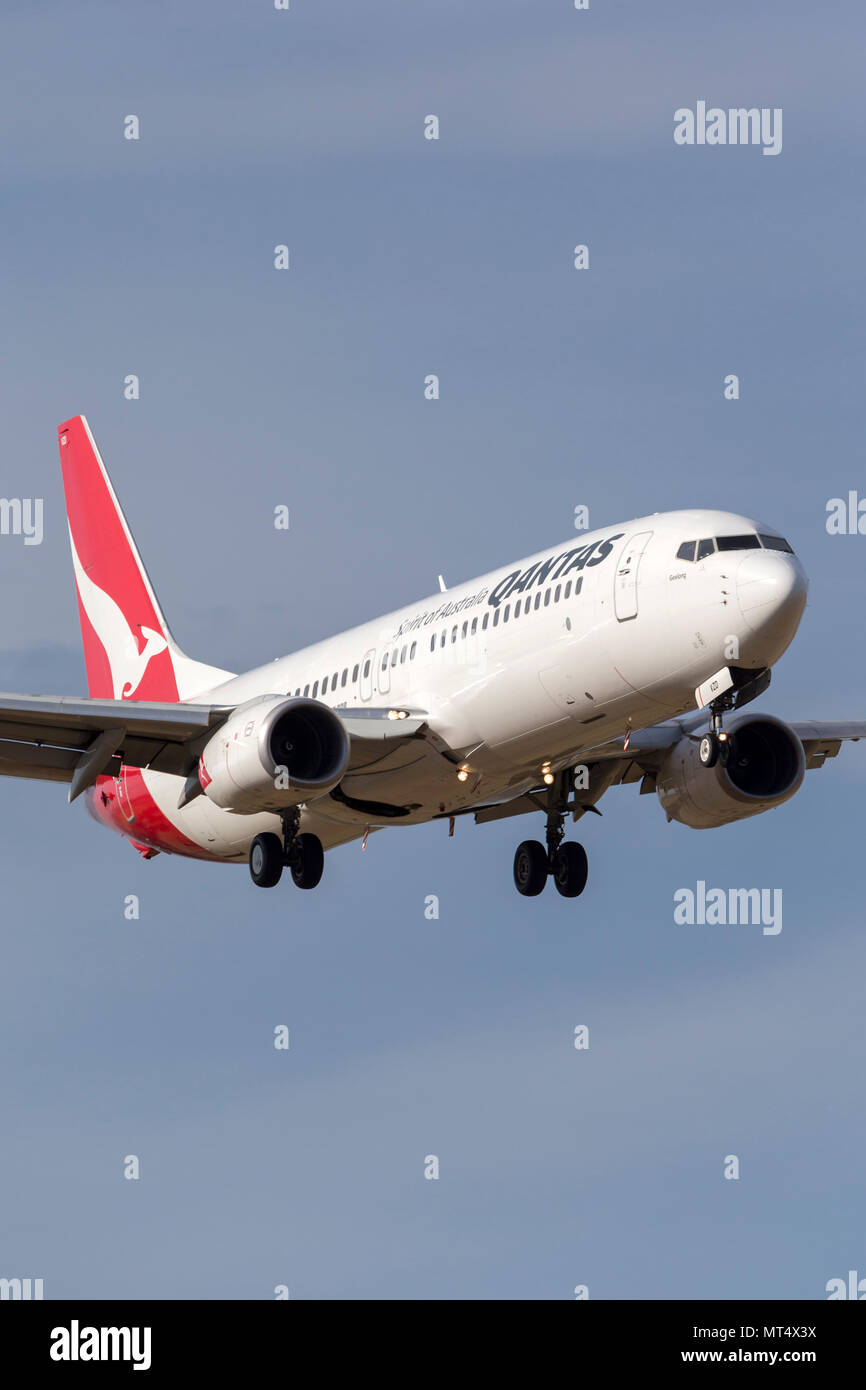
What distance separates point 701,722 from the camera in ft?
155

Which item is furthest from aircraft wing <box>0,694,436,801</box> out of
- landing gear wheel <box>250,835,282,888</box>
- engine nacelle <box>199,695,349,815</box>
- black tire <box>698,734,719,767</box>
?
black tire <box>698,734,719,767</box>

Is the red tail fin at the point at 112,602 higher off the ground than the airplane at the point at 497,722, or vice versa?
the red tail fin at the point at 112,602

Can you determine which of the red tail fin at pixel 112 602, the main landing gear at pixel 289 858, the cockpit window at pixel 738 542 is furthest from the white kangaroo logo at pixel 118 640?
the cockpit window at pixel 738 542

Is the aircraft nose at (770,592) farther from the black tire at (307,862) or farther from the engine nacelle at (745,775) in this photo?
the black tire at (307,862)

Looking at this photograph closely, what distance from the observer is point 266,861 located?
44.9 meters

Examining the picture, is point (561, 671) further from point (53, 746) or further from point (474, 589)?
point (53, 746)

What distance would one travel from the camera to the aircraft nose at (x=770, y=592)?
123 ft

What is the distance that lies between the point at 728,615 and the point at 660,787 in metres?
10.3

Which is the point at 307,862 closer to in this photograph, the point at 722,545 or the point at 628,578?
the point at 628,578

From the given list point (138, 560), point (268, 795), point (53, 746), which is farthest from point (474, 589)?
point (138, 560)

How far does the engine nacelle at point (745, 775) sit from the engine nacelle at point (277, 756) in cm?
808

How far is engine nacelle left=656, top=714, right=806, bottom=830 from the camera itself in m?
45.8

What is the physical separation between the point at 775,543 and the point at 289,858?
11.7 meters

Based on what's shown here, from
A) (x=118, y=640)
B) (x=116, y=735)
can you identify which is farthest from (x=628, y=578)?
(x=118, y=640)
